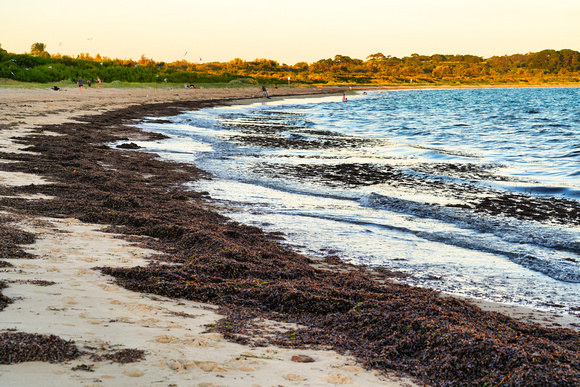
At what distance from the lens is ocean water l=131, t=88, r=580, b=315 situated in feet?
19.4

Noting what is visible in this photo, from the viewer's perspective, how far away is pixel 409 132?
85.0 ft

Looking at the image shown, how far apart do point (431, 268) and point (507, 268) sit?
102cm

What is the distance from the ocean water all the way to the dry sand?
266cm

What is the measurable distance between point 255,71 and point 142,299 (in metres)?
127

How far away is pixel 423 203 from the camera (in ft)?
30.8

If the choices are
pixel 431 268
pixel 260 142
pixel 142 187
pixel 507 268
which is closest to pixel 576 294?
pixel 507 268

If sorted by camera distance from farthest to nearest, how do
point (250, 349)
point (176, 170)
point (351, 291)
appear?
point (176, 170) < point (351, 291) < point (250, 349)

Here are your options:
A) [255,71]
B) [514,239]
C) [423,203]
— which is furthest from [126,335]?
[255,71]

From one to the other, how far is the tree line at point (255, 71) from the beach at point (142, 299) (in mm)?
35643

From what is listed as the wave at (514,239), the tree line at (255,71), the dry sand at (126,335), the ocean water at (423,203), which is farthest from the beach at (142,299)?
the tree line at (255,71)

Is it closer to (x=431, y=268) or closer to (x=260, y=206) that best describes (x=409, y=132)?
(x=260, y=206)

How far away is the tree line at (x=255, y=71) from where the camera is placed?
42.9 metres

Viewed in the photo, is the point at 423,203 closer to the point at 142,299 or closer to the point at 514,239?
the point at 514,239

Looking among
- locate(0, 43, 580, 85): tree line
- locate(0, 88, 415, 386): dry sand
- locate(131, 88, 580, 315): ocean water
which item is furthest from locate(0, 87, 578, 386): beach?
locate(0, 43, 580, 85): tree line
